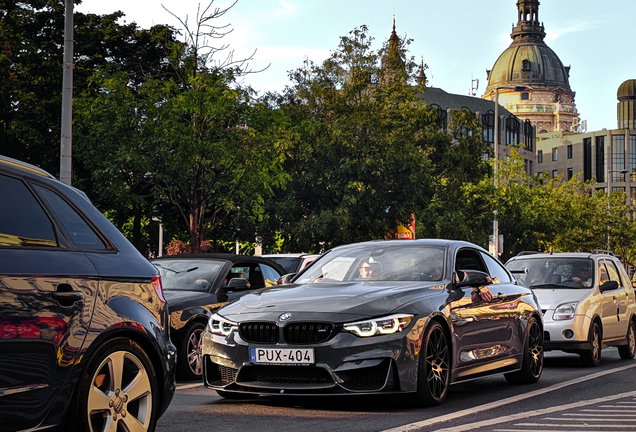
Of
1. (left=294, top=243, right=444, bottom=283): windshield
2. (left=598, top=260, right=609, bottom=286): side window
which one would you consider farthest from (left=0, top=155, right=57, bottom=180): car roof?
(left=598, top=260, right=609, bottom=286): side window

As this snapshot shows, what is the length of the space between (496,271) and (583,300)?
384 centimetres

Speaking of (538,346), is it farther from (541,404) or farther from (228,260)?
(228,260)

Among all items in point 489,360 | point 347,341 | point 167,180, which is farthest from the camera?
point 167,180

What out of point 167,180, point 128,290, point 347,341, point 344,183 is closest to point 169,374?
point 128,290

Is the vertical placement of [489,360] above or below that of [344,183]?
below

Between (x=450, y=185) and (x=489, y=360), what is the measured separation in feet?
128

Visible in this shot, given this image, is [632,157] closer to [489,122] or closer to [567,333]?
[489,122]

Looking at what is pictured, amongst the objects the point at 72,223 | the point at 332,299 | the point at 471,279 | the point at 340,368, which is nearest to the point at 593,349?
the point at 471,279

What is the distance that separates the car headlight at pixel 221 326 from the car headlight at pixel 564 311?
6.65m

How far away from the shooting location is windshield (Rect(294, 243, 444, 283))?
8.99 m

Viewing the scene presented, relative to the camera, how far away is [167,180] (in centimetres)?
2545

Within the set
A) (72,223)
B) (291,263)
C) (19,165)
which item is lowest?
(291,263)

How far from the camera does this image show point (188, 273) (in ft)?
39.9

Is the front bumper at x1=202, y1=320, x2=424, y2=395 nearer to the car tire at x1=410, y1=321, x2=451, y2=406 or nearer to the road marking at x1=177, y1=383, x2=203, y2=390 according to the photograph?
the car tire at x1=410, y1=321, x2=451, y2=406
